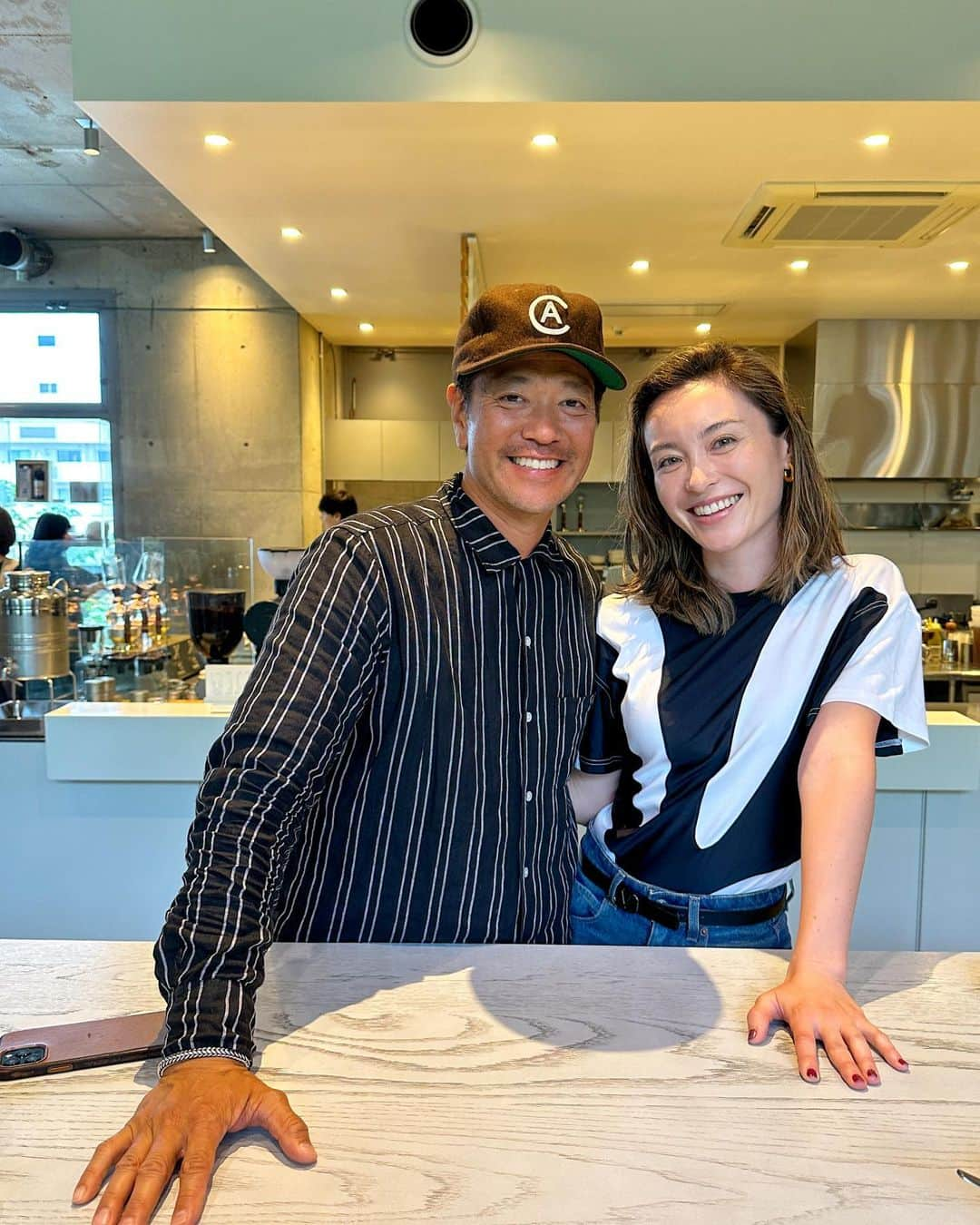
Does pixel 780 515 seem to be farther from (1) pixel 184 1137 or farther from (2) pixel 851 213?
(2) pixel 851 213

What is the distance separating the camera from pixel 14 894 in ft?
7.89

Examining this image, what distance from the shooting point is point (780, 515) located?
1342 millimetres

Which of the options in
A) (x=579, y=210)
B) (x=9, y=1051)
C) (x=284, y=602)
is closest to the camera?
(x=9, y=1051)

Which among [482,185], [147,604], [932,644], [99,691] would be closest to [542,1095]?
[99,691]

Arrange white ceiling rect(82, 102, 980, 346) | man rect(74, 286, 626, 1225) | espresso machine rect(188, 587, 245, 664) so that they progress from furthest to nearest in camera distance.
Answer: white ceiling rect(82, 102, 980, 346), espresso machine rect(188, 587, 245, 664), man rect(74, 286, 626, 1225)

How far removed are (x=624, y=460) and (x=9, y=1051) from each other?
3.70 ft

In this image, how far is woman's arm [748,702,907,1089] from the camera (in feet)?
2.98

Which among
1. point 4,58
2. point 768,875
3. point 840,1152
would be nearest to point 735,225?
point 4,58

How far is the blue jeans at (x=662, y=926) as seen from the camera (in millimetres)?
1272

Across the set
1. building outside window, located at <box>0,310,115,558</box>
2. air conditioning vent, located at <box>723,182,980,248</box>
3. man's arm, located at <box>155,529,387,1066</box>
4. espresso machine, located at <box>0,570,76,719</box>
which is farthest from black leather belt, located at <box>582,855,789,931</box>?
building outside window, located at <box>0,310,115,558</box>

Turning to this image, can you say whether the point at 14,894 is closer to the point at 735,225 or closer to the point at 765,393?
the point at 765,393

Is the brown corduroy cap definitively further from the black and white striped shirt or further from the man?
the black and white striped shirt

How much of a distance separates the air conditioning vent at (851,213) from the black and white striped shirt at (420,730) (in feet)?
10.2

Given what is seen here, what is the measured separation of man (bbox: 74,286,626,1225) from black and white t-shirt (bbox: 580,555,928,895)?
12cm
